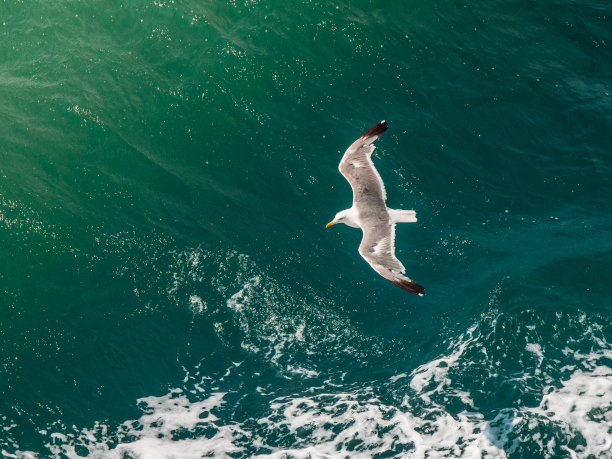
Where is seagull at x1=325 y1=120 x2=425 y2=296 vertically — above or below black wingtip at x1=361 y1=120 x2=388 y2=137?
below

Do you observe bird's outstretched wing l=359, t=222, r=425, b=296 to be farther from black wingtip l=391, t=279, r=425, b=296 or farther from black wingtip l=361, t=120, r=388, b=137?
black wingtip l=361, t=120, r=388, b=137

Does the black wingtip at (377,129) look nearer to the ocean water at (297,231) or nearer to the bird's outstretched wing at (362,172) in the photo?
the bird's outstretched wing at (362,172)

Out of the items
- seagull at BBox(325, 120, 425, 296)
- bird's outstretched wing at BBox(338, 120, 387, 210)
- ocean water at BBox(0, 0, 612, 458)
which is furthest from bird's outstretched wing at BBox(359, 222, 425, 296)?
ocean water at BBox(0, 0, 612, 458)

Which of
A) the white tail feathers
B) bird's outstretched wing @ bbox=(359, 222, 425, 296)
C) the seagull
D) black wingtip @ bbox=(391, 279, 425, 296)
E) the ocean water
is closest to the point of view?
black wingtip @ bbox=(391, 279, 425, 296)

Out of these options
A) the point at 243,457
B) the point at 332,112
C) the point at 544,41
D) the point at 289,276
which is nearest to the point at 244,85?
the point at 332,112

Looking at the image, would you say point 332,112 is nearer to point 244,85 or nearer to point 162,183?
point 244,85

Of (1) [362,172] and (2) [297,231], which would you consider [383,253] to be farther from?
(2) [297,231]
